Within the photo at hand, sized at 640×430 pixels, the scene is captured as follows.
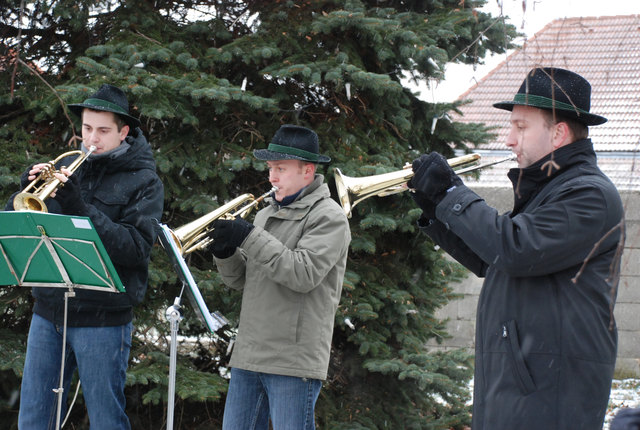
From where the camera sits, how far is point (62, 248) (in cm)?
337

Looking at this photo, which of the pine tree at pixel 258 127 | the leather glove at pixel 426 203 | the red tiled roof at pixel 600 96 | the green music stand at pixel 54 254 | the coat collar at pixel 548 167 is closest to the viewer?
the coat collar at pixel 548 167

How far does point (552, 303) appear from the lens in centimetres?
262

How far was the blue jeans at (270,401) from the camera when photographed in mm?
3537

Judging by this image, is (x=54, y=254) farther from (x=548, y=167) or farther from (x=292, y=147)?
(x=548, y=167)

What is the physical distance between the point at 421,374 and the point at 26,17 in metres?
3.75

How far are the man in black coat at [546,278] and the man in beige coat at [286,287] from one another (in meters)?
0.94

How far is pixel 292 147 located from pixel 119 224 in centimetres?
92

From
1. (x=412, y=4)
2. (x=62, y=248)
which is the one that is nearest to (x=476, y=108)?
(x=412, y=4)

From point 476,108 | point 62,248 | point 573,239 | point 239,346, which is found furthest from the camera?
point 476,108

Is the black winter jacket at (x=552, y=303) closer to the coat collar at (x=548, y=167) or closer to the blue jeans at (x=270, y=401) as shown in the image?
the coat collar at (x=548, y=167)

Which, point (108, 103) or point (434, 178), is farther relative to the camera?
point (108, 103)

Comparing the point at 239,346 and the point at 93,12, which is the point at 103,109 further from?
the point at 93,12

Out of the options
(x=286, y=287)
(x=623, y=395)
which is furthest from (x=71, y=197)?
(x=623, y=395)

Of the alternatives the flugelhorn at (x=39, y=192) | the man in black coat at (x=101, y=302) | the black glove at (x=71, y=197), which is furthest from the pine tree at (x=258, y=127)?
the black glove at (x=71, y=197)
